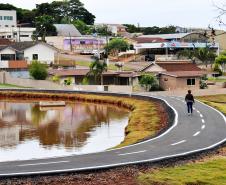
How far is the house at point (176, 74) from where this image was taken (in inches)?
2584

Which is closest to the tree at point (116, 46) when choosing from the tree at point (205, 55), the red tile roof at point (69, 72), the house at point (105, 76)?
the tree at point (205, 55)

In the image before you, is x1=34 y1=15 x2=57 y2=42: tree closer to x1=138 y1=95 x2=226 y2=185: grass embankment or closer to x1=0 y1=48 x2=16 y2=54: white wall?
x1=0 y1=48 x2=16 y2=54: white wall

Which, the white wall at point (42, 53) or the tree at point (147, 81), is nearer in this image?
the tree at point (147, 81)

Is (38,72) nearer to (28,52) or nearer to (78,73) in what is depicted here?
(78,73)

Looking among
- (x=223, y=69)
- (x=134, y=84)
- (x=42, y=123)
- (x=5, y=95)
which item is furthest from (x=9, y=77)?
(x=223, y=69)

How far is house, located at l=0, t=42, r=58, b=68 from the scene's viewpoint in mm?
82137

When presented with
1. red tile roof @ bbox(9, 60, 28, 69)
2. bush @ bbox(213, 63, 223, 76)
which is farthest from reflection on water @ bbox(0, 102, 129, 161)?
bush @ bbox(213, 63, 223, 76)

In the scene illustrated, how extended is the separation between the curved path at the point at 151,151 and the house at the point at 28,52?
173 feet

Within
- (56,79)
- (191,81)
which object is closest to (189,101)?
(191,81)

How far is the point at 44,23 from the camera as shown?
112688mm

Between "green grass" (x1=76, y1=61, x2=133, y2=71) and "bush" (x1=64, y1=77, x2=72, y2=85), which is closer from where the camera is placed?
"bush" (x1=64, y1=77, x2=72, y2=85)

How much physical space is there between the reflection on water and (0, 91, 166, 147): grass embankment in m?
0.99

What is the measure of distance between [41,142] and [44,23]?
82.5m

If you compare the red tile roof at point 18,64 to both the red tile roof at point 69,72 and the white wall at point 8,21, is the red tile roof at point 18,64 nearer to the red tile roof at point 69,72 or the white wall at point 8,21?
the red tile roof at point 69,72
